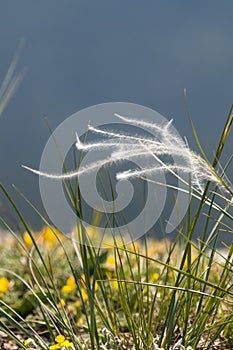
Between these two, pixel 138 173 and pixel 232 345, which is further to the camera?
pixel 232 345

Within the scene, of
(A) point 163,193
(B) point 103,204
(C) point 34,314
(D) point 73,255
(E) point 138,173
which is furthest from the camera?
(D) point 73,255

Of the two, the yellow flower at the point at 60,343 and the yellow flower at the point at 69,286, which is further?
the yellow flower at the point at 69,286

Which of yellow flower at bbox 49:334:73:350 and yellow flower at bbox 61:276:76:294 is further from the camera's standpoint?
yellow flower at bbox 61:276:76:294

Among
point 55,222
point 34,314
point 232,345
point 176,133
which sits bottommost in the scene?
point 34,314

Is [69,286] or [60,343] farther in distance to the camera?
[69,286]

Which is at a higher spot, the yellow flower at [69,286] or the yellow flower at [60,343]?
the yellow flower at [60,343]

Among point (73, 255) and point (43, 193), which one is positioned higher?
point (43, 193)

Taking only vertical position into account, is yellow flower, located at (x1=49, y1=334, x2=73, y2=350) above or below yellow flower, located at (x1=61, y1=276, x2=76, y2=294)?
above

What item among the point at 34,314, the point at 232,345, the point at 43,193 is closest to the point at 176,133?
the point at 43,193

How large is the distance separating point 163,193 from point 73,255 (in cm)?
213

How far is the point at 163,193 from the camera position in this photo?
1.89m

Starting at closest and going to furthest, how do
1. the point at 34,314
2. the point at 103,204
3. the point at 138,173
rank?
the point at 138,173, the point at 103,204, the point at 34,314

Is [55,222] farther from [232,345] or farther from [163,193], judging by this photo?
[232,345]

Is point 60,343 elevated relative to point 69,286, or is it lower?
elevated
